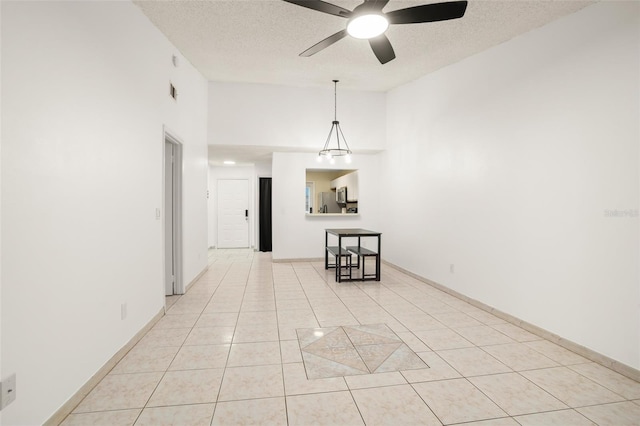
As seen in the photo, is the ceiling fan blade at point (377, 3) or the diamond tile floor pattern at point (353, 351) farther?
the diamond tile floor pattern at point (353, 351)

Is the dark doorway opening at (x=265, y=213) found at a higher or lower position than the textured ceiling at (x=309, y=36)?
lower

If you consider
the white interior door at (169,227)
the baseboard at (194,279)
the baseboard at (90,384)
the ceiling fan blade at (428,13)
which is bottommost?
the baseboard at (90,384)

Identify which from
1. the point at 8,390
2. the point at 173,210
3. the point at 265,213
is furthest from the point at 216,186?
the point at 8,390

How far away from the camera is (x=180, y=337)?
9.27ft

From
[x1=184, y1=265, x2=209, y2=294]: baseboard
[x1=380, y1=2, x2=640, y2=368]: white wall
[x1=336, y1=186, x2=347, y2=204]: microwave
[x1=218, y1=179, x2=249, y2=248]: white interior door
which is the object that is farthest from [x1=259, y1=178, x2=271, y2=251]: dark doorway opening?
[x1=380, y1=2, x2=640, y2=368]: white wall

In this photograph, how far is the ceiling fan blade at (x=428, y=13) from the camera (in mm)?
2248

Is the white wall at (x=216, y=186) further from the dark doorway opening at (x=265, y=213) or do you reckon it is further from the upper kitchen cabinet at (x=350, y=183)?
the upper kitchen cabinet at (x=350, y=183)

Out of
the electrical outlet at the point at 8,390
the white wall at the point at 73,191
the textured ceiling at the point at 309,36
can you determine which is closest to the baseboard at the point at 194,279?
the white wall at the point at 73,191

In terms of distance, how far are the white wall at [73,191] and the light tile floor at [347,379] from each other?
339 millimetres

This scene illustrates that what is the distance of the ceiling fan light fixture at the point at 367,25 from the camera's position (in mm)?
2286

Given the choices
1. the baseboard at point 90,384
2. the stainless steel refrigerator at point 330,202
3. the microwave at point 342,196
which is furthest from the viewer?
the stainless steel refrigerator at point 330,202

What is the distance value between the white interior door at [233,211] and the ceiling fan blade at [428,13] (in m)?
7.15

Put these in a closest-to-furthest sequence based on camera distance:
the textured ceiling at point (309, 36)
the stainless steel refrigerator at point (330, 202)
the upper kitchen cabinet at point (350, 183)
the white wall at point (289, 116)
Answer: the textured ceiling at point (309, 36) → the white wall at point (289, 116) → the upper kitchen cabinet at point (350, 183) → the stainless steel refrigerator at point (330, 202)

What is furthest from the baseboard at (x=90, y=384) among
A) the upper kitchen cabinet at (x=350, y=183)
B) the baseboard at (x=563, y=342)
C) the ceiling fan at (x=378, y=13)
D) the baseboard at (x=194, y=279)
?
the upper kitchen cabinet at (x=350, y=183)
